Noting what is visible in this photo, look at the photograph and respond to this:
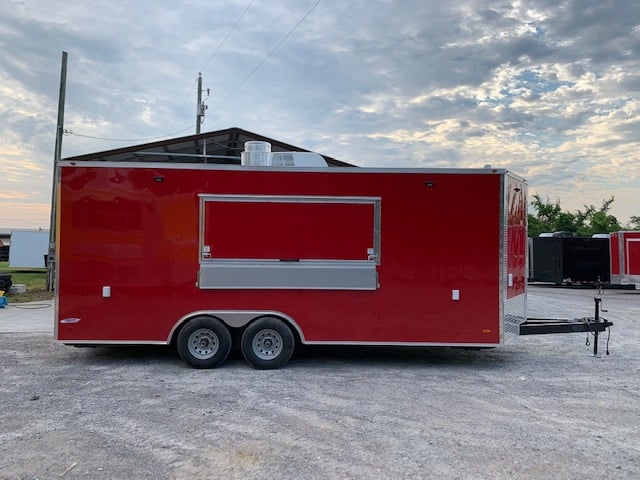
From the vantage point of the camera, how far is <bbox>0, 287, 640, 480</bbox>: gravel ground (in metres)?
4.10

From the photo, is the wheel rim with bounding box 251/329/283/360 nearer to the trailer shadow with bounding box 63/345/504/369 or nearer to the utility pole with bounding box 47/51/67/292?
the trailer shadow with bounding box 63/345/504/369

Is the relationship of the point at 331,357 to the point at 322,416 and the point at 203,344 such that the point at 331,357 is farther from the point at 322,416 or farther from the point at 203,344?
the point at 322,416

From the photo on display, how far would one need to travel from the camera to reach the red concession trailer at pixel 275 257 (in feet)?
23.3

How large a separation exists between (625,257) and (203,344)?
1909 cm

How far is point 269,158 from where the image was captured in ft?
25.3

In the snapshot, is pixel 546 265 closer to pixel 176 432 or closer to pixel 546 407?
pixel 546 407

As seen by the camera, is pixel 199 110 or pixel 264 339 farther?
pixel 199 110

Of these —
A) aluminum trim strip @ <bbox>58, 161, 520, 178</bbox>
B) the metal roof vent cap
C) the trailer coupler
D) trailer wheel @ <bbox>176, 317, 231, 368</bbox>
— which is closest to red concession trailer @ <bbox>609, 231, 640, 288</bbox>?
the trailer coupler

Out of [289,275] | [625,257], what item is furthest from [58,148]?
[625,257]

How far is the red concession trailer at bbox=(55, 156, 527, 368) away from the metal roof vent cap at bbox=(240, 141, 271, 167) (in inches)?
16.8

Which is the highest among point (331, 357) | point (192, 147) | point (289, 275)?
point (192, 147)

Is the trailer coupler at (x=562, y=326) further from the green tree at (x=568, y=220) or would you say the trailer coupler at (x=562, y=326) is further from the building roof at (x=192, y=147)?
the green tree at (x=568, y=220)

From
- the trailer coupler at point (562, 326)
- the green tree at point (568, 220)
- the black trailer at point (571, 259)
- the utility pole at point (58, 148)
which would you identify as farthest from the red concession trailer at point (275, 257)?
the green tree at point (568, 220)

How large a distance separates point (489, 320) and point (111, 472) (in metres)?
5.20
